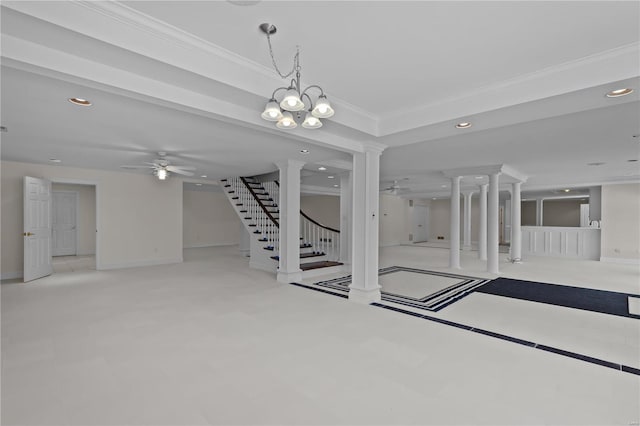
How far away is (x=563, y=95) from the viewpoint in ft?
8.47

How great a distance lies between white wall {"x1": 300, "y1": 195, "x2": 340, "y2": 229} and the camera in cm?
1411

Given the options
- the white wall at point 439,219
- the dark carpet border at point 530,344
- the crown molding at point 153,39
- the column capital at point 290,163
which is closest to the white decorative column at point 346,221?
the column capital at point 290,163

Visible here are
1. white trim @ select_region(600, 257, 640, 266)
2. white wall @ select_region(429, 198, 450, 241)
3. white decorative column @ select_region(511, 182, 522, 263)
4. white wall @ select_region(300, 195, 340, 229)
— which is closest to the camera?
white trim @ select_region(600, 257, 640, 266)

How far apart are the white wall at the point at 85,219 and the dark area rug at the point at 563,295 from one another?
11043mm

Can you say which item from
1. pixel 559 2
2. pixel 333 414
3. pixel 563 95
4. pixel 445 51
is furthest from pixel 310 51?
pixel 333 414

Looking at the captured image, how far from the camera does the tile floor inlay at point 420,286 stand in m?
4.63

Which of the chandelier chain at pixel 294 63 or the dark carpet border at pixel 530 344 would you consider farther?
the dark carpet border at pixel 530 344

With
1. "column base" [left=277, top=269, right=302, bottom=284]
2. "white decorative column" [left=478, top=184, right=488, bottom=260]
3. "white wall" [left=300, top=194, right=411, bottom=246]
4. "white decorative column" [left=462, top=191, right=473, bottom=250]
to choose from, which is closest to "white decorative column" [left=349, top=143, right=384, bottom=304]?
"column base" [left=277, top=269, right=302, bottom=284]

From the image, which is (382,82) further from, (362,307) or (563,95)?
(362,307)

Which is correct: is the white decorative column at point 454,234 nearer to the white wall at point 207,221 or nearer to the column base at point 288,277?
the column base at point 288,277

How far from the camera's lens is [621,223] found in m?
8.50

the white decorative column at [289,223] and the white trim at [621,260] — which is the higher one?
the white decorative column at [289,223]

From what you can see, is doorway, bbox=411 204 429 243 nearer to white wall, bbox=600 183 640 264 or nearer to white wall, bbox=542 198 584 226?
white wall, bbox=542 198 584 226

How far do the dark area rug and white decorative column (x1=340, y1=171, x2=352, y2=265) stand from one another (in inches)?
115
